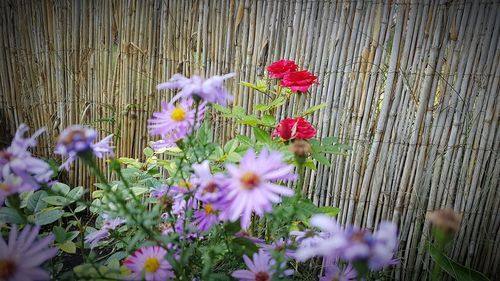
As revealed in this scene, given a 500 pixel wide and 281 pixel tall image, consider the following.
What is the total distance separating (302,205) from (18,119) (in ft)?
6.54

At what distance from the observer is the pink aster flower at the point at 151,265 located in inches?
26.2

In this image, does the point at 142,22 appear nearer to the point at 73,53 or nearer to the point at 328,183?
the point at 73,53

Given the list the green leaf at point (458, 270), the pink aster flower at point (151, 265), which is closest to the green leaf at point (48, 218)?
the pink aster flower at point (151, 265)

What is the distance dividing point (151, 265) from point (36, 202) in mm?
648

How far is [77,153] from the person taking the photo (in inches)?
22.1

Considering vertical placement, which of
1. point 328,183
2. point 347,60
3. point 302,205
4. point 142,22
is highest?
point 142,22

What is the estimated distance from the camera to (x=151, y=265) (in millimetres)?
671

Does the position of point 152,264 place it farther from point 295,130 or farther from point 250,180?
point 295,130

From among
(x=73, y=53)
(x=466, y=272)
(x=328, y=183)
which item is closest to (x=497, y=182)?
(x=466, y=272)

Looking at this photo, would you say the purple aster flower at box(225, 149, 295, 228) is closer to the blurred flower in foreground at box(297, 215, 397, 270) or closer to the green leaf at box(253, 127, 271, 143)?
the blurred flower in foreground at box(297, 215, 397, 270)

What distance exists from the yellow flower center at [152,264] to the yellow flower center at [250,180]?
0.28 meters

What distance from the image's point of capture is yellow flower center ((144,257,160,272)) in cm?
67

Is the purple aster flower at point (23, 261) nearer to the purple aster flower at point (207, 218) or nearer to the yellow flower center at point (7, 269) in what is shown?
the yellow flower center at point (7, 269)

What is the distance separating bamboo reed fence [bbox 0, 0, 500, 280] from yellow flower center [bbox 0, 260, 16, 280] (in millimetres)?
807
